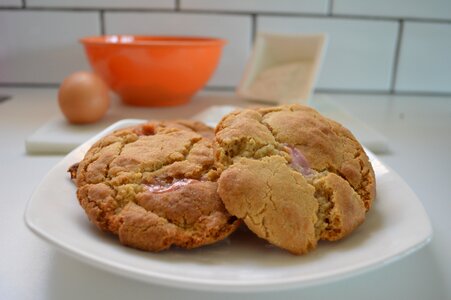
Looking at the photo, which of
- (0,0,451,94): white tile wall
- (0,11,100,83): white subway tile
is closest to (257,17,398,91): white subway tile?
(0,0,451,94): white tile wall

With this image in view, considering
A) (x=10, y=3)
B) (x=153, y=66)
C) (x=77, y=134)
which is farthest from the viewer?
(x=10, y=3)

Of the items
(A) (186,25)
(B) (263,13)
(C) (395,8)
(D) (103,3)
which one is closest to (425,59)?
(C) (395,8)

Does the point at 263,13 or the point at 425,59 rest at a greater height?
the point at 263,13

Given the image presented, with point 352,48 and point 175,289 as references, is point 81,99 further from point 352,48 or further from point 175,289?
point 352,48

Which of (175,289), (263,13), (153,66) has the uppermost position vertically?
(263,13)

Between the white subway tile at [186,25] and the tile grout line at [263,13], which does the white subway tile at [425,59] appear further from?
the white subway tile at [186,25]

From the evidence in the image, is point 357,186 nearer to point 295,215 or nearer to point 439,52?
point 295,215

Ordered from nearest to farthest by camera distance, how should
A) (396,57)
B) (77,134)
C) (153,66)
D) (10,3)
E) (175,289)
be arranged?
1. (175,289)
2. (77,134)
3. (153,66)
4. (10,3)
5. (396,57)

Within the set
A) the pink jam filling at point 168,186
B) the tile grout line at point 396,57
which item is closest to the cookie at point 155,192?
the pink jam filling at point 168,186
